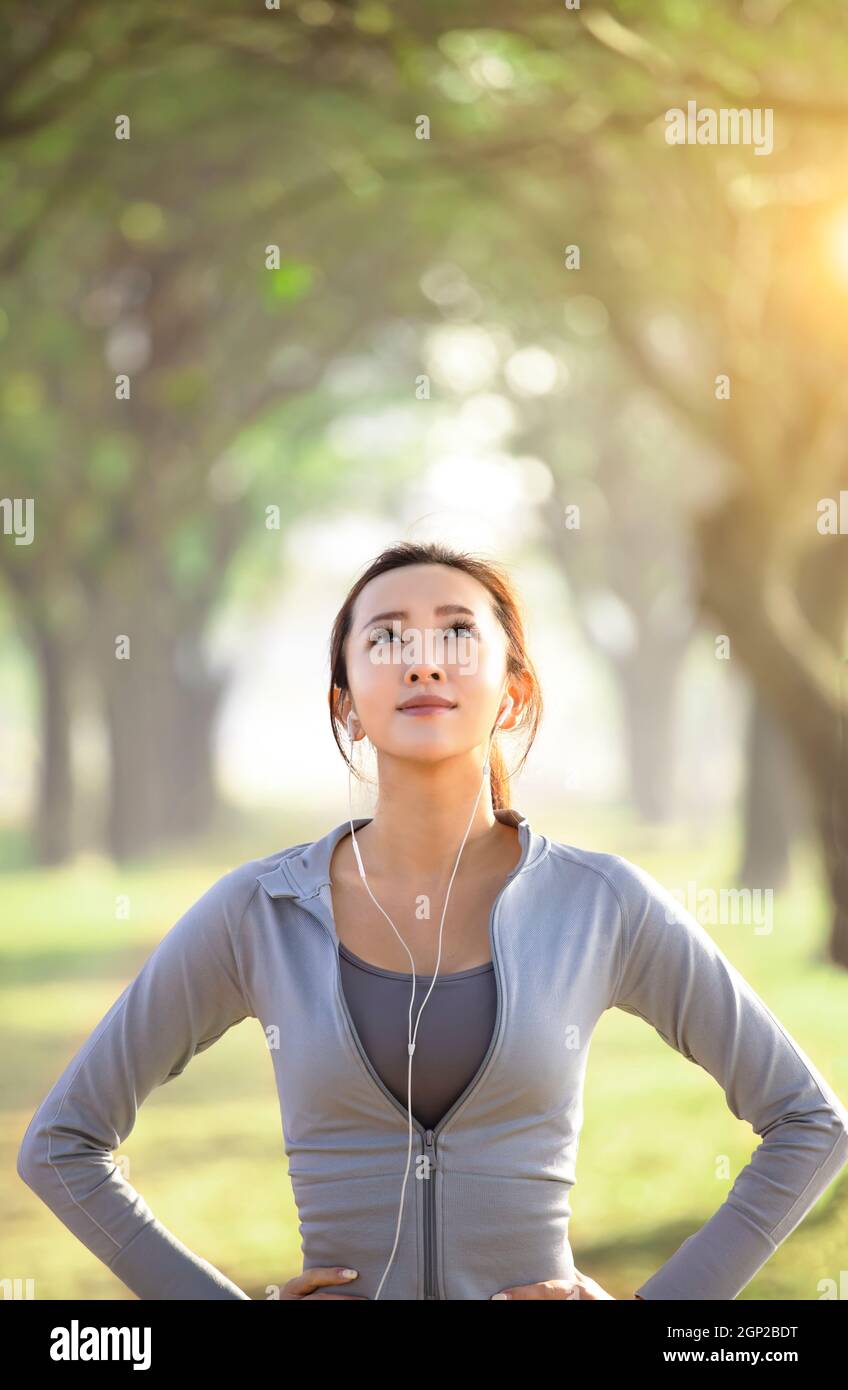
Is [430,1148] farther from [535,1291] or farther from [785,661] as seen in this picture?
[785,661]

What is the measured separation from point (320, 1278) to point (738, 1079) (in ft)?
2.54

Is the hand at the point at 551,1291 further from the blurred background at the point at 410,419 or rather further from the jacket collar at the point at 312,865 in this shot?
the blurred background at the point at 410,419

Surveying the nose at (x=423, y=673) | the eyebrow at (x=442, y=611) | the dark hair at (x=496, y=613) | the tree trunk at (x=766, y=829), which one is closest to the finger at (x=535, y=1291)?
the dark hair at (x=496, y=613)

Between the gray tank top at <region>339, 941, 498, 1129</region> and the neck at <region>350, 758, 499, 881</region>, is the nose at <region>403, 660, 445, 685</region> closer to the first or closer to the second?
the neck at <region>350, 758, 499, 881</region>

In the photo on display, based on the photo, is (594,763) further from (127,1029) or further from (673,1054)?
(127,1029)

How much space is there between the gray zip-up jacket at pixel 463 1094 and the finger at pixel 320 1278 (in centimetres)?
3

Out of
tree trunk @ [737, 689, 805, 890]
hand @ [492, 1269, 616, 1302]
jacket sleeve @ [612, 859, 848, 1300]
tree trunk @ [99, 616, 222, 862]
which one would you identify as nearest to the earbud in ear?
jacket sleeve @ [612, 859, 848, 1300]

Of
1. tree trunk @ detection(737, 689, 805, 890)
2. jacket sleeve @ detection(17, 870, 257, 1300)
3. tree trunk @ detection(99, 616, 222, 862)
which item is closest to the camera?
jacket sleeve @ detection(17, 870, 257, 1300)

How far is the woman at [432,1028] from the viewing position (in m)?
2.61

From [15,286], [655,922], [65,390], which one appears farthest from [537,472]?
[655,922]

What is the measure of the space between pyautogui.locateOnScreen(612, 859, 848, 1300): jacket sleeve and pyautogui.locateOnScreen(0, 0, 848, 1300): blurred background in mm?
657

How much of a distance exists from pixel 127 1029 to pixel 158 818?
22.1 m

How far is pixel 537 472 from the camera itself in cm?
2692

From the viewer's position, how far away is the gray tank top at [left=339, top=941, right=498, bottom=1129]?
2.61m
